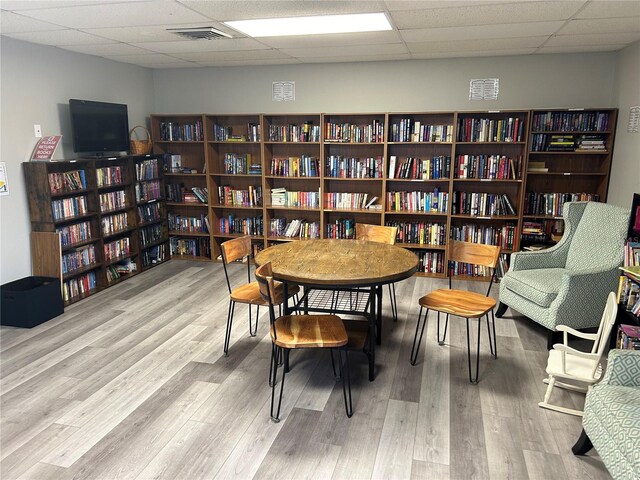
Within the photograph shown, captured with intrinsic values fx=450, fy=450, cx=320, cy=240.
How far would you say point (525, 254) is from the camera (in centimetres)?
414

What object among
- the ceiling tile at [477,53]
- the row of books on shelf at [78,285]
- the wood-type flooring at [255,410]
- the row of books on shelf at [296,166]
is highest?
the ceiling tile at [477,53]

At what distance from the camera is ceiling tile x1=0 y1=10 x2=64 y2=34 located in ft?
11.2

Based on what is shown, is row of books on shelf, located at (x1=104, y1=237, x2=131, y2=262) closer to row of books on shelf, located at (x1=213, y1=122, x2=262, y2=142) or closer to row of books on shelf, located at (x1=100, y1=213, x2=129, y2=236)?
row of books on shelf, located at (x1=100, y1=213, x2=129, y2=236)

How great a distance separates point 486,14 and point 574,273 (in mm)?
2043

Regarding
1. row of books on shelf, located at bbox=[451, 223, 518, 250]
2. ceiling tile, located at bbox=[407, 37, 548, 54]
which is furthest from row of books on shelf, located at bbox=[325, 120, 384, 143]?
row of books on shelf, located at bbox=[451, 223, 518, 250]

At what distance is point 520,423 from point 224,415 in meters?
1.77

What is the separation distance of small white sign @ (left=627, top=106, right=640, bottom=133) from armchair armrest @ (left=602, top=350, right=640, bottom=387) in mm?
2917

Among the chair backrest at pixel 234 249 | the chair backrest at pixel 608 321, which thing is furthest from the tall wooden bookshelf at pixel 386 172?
the chair backrest at pixel 608 321

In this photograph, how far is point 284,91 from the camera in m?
5.90

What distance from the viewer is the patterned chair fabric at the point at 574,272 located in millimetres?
3414

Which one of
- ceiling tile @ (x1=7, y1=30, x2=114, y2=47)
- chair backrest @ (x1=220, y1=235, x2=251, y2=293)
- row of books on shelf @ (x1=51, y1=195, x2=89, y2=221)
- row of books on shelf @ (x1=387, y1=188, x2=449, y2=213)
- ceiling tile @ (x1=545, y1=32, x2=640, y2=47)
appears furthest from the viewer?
row of books on shelf @ (x1=387, y1=188, x2=449, y2=213)

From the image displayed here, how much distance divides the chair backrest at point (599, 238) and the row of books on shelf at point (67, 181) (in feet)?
16.1

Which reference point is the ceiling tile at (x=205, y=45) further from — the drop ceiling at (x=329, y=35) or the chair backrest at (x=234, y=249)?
the chair backrest at (x=234, y=249)

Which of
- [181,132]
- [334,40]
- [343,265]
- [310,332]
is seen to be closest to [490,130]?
[334,40]
